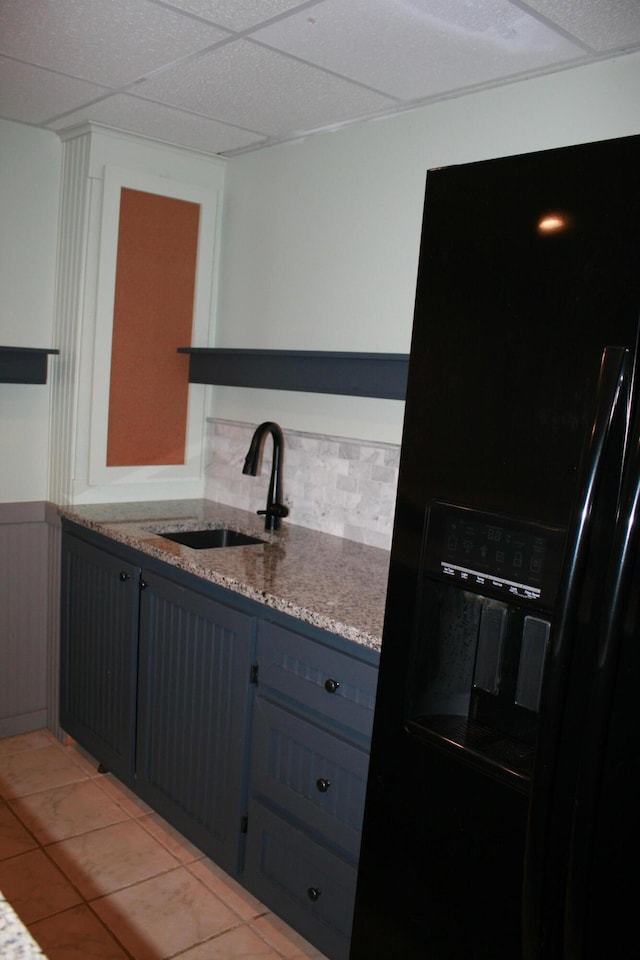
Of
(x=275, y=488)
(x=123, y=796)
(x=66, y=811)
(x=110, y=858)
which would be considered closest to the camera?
(x=110, y=858)

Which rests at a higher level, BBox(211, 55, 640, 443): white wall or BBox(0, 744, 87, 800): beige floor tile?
BBox(211, 55, 640, 443): white wall

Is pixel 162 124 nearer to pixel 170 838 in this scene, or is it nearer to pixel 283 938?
pixel 170 838

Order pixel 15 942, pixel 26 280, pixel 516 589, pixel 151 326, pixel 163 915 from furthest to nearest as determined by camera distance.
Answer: pixel 151 326, pixel 26 280, pixel 163 915, pixel 516 589, pixel 15 942

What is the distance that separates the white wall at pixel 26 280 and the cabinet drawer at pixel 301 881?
1689mm

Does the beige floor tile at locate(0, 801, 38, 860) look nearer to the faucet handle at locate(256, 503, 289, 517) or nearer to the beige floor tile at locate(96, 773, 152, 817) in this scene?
the beige floor tile at locate(96, 773, 152, 817)

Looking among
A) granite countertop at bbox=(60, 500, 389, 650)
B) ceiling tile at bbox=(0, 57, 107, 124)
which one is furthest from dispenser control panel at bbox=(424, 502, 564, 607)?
ceiling tile at bbox=(0, 57, 107, 124)

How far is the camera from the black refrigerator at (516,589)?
1.25 metres

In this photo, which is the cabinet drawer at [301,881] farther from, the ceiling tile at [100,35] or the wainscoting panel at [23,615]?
the ceiling tile at [100,35]

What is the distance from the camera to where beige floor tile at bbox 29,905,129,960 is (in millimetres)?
2156

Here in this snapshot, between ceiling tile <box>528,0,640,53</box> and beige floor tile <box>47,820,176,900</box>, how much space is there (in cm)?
255

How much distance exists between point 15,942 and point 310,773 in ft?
4.83

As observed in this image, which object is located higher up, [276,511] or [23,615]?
[276,511]

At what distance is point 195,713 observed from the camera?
8.21ft

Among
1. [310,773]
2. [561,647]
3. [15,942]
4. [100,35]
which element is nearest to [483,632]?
[561,647]
